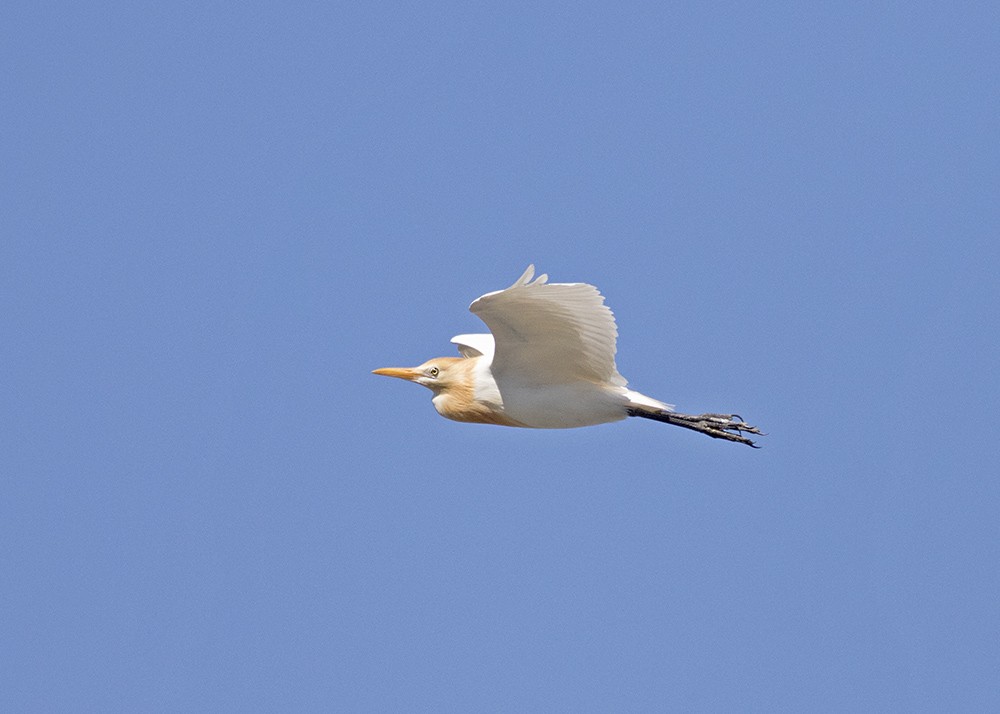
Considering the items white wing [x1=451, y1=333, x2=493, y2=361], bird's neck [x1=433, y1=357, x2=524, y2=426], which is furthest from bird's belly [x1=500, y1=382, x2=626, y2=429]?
white wing [x1=451, y1=333, x2=493, y2=361]

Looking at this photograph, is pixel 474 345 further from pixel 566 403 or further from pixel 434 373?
pixel 566 403

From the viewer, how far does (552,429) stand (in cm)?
1498

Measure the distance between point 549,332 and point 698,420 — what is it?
1.92 m

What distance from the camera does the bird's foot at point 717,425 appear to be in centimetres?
1465

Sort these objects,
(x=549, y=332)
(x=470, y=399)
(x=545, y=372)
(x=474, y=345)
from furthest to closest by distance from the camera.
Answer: (x=474, y=345) → (x=470, y=399) → (x=545, y=372) → (x=549, y=332)

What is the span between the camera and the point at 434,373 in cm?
1589

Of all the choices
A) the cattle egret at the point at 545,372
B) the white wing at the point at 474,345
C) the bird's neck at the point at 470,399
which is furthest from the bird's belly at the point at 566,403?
the white wing at the point at 474,345

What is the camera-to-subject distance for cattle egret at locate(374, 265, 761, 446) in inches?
519

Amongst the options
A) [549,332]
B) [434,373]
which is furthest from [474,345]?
[549,332]

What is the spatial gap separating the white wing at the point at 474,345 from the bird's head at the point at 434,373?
16 cm

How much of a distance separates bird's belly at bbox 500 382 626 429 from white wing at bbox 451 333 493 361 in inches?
48.3

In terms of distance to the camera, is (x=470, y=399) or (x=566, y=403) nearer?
(x=566, y=403)

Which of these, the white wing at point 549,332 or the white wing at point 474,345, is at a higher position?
the white wing at point 474,345

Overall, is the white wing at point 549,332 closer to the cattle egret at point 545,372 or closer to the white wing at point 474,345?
the cattle egret at point 545,372
